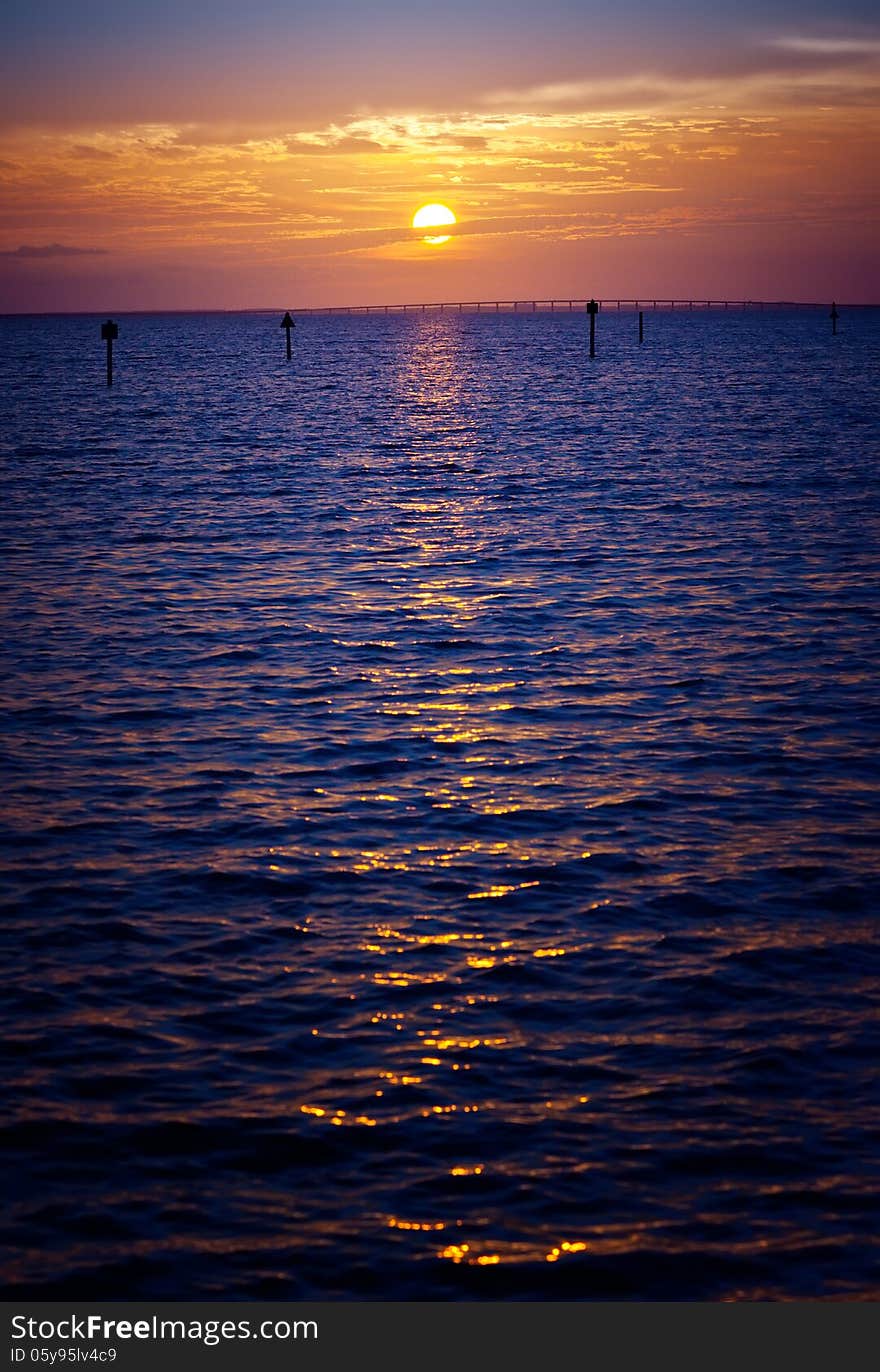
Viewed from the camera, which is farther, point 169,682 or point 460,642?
point 460,642

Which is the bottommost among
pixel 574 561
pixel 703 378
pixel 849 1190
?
pixel 849 1190

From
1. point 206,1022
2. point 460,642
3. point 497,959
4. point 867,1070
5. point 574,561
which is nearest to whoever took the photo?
point 867,1070

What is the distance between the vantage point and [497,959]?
11430 millimetres

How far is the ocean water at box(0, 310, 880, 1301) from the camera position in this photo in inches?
321

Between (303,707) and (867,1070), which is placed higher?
(303,707)

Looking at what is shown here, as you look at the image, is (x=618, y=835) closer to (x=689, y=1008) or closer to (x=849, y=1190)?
(x=689, y=1008)

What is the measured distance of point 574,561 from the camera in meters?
30.4

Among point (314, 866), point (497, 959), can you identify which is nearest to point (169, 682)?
point (314, 866)

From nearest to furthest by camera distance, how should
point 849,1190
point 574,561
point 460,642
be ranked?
point 849,1190 → point 460,642 → point 574,561

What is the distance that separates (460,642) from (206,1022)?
13.0 meters

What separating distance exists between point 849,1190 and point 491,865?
547 cm

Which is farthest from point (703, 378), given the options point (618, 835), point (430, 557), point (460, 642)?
point (618, 835)

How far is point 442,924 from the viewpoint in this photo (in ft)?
39.7

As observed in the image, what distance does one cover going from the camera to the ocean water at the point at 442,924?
816cm
